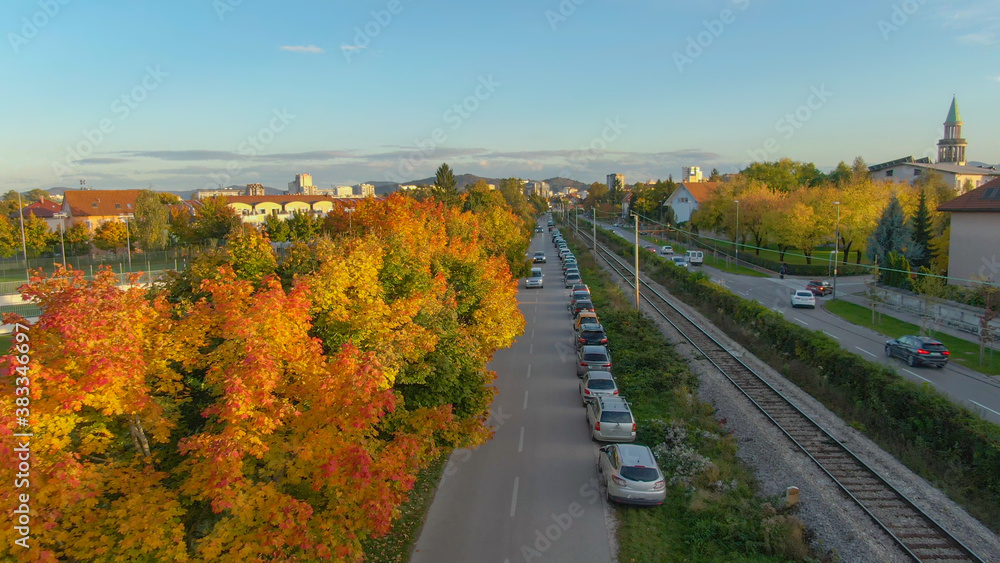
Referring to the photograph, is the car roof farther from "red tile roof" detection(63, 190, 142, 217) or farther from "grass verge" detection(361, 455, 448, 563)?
"red tile roof" detection(63, 190, 142, 217)

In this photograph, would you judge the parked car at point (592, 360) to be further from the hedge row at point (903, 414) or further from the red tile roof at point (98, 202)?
the red tile roof at point (98, 202)

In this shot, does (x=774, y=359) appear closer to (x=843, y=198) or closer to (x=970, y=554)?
(x=970, y=554)

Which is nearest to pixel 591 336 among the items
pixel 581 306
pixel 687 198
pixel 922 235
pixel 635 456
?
pixel 581 306

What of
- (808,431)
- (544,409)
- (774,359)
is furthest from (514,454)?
(774,359)

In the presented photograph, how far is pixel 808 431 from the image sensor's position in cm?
1730

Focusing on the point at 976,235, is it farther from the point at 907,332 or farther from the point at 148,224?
Result: the point at 148,224

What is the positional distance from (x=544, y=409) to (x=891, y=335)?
2064 cm

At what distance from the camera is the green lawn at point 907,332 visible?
942 inches

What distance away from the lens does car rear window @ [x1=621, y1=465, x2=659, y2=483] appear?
43.4 ft

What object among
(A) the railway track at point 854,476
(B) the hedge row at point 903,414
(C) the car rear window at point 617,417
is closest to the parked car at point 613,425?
(C) the car rear window at point 617,417

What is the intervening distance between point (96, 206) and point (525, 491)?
86526mm

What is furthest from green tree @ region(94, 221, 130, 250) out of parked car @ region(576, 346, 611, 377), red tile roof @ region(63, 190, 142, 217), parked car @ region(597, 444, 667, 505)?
parked car @ region(597, 444, 667, 505)

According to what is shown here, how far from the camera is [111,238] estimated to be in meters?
57.2

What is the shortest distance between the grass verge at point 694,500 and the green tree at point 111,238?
54329 mm
